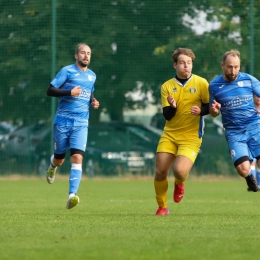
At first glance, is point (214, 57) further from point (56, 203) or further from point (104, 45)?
point (56, 203)

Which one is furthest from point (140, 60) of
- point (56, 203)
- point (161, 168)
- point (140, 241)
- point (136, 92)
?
point (140, 241)

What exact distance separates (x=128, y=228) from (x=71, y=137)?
3.24 metres

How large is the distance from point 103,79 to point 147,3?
2344 millimetres

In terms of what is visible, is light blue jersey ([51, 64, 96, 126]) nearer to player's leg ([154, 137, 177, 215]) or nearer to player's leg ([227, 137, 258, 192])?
player's leg ([154, 137, 177, 215])

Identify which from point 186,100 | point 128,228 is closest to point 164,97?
point 186,100

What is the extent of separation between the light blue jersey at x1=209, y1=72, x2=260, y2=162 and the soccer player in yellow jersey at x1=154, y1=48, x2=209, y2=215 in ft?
0.66

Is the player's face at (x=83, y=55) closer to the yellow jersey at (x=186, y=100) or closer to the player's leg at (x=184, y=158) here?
the yellow jersey at (x=186, y=100)

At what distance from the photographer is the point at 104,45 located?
2192cm

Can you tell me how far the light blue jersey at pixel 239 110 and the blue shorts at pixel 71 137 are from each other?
2072mm

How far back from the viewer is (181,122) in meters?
9.99

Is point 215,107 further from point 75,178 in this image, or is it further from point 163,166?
point 75,178

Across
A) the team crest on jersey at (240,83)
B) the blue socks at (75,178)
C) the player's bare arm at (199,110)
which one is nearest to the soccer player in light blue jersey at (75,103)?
the blue socks at (75,178)

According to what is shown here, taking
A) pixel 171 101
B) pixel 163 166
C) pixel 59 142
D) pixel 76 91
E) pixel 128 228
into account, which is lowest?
pixel 128 228

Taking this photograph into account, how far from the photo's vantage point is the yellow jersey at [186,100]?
9.95 metres
